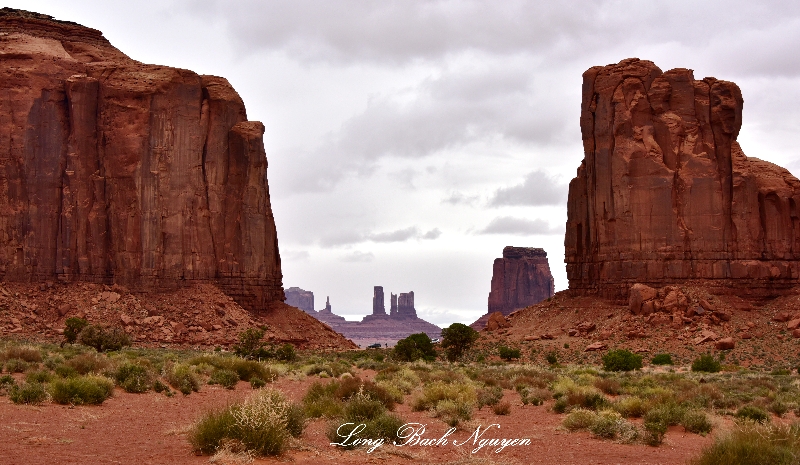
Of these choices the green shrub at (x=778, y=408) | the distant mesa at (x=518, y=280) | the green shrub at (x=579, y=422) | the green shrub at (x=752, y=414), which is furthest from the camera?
the distant mesa at (x=518, y=280)

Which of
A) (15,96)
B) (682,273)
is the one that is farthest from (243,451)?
(15,96)

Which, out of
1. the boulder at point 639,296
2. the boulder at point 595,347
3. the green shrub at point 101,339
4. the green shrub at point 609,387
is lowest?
the green shrub at point 609,387

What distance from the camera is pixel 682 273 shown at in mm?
57719

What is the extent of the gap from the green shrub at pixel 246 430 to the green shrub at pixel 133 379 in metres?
9.04

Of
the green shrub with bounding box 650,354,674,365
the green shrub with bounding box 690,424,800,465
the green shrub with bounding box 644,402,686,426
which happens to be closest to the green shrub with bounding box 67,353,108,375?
the green shrub with bounding box 644,402,686,426

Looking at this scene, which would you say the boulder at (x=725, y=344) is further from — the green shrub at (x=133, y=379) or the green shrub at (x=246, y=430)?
the green shrub at (x=246, y=430)

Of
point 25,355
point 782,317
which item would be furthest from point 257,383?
point 782,317

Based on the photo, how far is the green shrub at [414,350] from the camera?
55.0 m

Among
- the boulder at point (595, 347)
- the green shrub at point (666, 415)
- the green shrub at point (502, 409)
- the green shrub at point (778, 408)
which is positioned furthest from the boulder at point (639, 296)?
the green shrub at point (666, 415)

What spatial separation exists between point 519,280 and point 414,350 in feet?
350

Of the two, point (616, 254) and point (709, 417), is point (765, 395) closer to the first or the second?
point (709, 417)

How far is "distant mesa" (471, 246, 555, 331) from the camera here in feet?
518

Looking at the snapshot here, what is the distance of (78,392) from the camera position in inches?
821

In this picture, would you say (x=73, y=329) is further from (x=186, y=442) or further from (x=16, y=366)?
(x=186, y=442)
